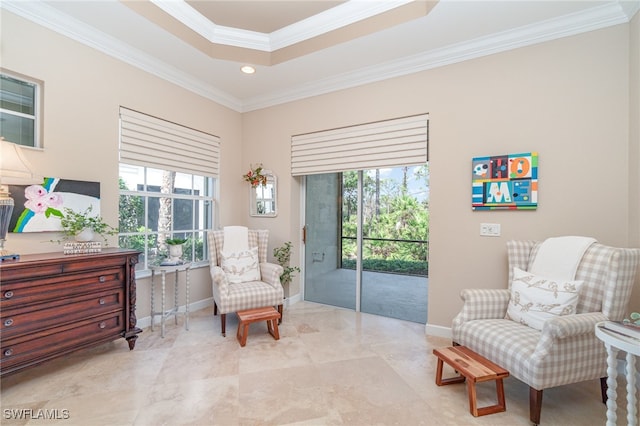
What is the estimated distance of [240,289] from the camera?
3082 millimetres

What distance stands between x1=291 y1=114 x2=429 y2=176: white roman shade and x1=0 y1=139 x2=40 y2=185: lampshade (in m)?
2.58

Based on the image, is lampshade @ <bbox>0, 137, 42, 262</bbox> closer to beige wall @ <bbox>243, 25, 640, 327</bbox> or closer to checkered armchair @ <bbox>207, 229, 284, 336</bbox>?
checkered armchair @ <bbox>207, 229, 284, 336</bbox>

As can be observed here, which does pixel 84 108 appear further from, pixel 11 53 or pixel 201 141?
pixel 201 141

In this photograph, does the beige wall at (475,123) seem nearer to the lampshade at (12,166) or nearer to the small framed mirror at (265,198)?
the lampshade at (12,166)

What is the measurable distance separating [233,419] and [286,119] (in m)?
3.37

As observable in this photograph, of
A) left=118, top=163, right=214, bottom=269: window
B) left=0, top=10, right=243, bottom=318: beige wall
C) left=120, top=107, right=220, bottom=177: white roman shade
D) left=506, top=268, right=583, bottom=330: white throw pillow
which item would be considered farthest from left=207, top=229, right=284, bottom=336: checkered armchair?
left=506, top=268, right=583, bottom=330: white throw pillow

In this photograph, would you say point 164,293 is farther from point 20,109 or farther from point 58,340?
point 20,109

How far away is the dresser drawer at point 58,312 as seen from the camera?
75.3 inches

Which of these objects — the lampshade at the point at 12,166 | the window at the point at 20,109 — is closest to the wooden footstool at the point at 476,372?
the lampshade at the point at 12,166

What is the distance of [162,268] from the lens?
9.60 ft

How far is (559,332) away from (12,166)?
11.8 ft

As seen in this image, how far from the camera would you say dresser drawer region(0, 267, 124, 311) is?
6.28 ft

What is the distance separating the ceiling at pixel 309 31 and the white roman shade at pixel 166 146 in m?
0.56

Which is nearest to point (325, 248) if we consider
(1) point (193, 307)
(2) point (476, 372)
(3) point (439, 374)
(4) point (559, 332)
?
(1) point (193, 307)
